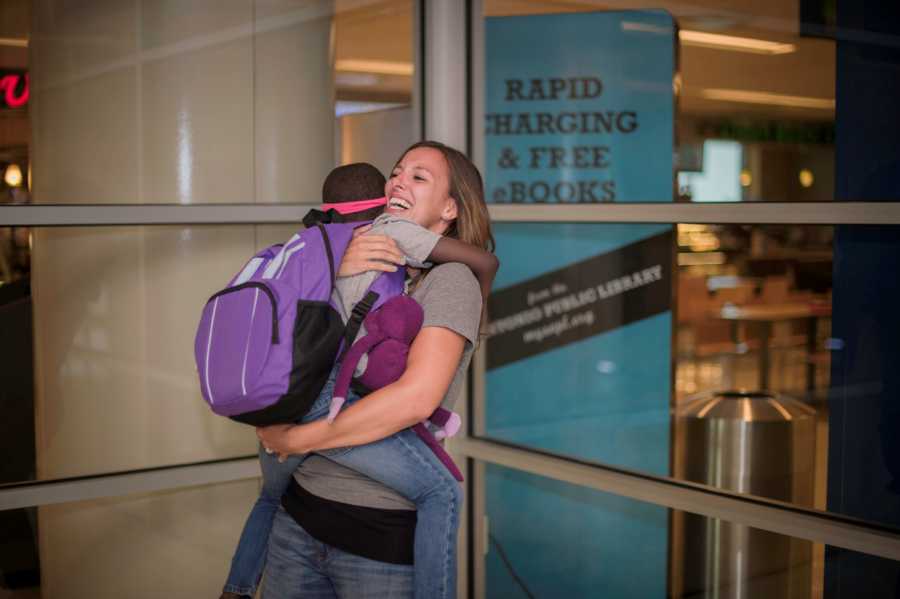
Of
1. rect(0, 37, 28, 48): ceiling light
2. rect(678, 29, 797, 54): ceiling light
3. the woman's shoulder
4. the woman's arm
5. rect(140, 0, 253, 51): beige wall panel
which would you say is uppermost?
rect(140, 0, 253, 51): beige wall panel

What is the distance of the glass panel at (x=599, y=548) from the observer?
3352 millimetres

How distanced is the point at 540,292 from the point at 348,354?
2.22 metres

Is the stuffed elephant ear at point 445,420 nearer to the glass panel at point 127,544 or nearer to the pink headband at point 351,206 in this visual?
the pink headband at point 351,206

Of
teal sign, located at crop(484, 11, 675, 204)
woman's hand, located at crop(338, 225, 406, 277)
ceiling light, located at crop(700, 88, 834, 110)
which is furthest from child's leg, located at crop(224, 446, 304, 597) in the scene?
teal sign, located at crop(484, 11, 675, 204)

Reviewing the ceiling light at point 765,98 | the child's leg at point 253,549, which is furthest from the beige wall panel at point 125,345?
the ceiling light at point 765,98

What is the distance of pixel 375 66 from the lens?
12.1 ft

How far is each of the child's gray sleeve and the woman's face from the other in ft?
0.28

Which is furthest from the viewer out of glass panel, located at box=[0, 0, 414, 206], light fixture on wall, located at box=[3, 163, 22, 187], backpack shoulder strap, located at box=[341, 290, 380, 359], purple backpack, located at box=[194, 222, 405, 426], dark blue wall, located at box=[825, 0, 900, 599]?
glass panel, located at box=[0, 0, 414, 206]

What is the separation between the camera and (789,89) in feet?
10.5

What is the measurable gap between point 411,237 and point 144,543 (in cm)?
203

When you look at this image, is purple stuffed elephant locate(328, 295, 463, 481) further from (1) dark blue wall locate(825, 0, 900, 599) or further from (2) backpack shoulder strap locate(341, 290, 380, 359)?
(1) dark blue wall locate(825, 0, 900, 599)

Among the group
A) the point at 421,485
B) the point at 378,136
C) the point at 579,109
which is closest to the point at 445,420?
the point at 421,485

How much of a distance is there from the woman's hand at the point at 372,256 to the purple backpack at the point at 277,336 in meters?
0.04

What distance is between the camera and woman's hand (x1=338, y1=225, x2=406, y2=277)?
1.95 metres
